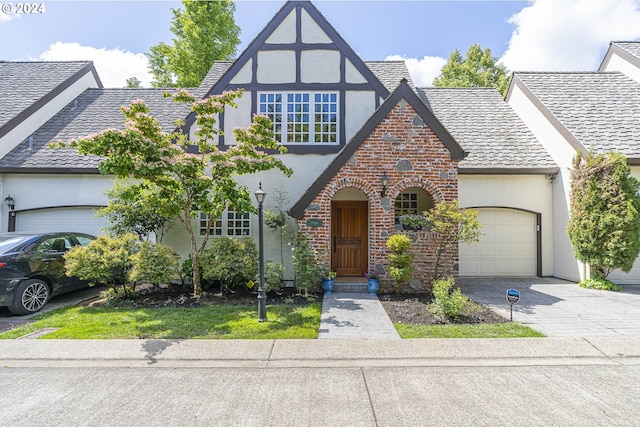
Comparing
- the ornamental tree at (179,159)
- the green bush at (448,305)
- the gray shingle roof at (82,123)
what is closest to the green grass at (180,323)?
the ornamental tree at (179,159)

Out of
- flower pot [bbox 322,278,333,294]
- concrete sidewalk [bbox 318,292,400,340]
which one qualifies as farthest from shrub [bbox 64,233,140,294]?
concrete sidewalk [bbox 318,292,400,340]

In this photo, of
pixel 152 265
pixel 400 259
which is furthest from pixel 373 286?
pixel 152 265

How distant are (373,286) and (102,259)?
6487mm

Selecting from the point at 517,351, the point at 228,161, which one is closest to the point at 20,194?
the point at 228,161

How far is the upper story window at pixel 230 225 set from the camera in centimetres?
949

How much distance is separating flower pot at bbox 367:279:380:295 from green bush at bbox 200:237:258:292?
2978 millimetres

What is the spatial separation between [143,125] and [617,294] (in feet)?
40.4

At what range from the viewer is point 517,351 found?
469cm

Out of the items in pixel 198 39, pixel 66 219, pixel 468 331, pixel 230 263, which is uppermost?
pixel 198 39

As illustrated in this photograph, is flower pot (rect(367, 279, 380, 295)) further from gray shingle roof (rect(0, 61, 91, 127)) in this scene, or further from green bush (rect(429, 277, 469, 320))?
gray shingle roof (rect(0, 61, 91, 127))

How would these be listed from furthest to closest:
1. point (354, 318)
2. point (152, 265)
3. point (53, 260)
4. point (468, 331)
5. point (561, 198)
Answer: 1. point (561, 198)
2. point (152, 265)
3. point (53, 260)
4. point (354, 318)
5. point (468, 331)

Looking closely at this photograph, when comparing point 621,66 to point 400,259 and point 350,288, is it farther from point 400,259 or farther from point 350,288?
point 350,288

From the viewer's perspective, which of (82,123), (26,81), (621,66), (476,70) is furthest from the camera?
(476,70)

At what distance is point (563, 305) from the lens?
6984 millimetres
